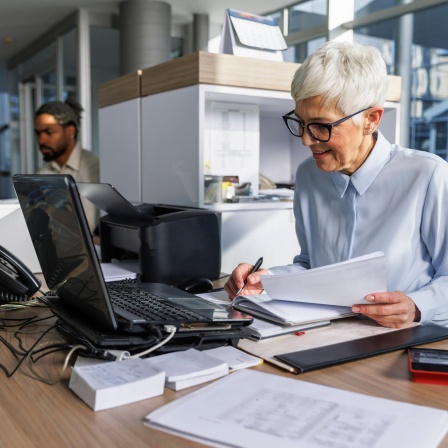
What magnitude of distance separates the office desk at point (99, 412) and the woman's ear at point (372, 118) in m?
0.58

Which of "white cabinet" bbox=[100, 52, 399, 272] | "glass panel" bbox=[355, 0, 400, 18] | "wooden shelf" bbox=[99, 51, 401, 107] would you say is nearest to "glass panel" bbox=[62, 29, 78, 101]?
"glass panel" bbox=[355, 0, 400, 18]

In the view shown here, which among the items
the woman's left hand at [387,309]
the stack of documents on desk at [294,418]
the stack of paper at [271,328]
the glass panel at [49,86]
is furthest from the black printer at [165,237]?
the glass panel at [49,86]

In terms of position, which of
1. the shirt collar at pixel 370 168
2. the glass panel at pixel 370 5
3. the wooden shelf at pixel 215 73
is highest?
the glass panel at pixel 370 5

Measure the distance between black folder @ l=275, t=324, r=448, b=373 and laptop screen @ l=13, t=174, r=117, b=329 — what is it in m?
0.30

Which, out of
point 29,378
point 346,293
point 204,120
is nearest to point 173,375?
point 29,378

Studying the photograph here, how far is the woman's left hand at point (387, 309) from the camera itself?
1066 millimetres

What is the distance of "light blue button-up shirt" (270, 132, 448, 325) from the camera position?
1.34 meters

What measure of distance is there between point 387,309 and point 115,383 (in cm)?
55

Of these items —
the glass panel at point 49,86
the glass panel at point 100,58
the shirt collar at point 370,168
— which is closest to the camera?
the shirt collar at point 370,168

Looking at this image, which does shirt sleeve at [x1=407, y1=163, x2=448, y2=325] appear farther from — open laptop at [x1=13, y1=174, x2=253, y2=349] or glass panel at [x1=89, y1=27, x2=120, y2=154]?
glass panel at [x1=89, y1=27, x2=120, y2=154]

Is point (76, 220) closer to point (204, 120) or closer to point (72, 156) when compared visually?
point (204, 120)

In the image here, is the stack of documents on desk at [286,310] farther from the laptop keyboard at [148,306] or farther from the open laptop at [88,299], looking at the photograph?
the laptop keyboard at [148,306]

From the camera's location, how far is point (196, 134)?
1.79 meters

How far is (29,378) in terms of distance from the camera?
34.4 inches
